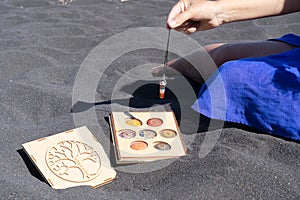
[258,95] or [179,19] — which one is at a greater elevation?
[179,19]

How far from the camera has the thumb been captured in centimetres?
117

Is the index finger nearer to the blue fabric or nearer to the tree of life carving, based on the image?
the blue fabric

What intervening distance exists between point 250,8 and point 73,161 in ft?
2.60

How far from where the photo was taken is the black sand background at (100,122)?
3.29ft

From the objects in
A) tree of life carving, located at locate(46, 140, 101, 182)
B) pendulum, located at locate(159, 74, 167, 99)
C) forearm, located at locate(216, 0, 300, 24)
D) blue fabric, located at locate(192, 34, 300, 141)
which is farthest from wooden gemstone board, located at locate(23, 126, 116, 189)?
forearm, located at locate(216, 0, 300, 24)

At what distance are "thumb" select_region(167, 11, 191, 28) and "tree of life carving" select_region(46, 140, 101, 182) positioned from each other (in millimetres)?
422

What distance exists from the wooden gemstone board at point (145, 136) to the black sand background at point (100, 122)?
0.14 ft

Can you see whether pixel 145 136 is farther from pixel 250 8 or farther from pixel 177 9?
pixel 250 8

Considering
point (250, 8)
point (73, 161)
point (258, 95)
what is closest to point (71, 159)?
point (73, 161)

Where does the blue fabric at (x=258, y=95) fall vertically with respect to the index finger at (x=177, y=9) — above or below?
below

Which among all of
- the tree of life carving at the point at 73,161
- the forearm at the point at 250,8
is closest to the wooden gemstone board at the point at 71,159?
the tree of life carving at the point at 73,161

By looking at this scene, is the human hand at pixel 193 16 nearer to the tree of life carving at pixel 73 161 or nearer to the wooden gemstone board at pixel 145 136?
the wooden gemstone board at pixel 145 136

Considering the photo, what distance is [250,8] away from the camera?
1.40 metres

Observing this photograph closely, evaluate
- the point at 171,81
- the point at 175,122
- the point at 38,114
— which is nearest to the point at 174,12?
the point at 175,122
